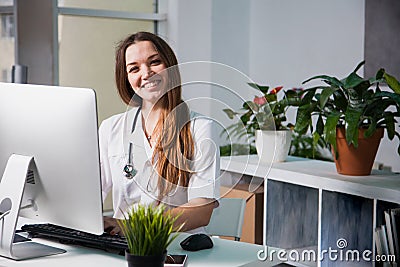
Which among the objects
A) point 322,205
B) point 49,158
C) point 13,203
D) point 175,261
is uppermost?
point 49,158

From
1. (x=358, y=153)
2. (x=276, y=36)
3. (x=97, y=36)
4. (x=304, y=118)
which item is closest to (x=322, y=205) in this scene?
(x=358, y=153)

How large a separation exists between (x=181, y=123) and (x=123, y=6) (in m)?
3.14

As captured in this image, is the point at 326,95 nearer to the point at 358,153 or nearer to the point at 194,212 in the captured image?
the point at 358,153

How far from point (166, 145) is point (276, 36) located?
112 inches

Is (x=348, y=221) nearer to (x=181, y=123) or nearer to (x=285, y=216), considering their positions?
(x=285, y=216)

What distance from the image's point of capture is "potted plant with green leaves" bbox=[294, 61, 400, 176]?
302cm

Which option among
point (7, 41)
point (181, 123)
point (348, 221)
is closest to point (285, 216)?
point (348, 221)

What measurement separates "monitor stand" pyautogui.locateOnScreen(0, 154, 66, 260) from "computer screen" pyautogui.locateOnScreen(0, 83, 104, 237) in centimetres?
4

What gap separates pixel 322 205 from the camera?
3.20 meters

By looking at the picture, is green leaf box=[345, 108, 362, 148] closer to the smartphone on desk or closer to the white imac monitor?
the smartphone on desk

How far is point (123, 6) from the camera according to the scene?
5.12 meters

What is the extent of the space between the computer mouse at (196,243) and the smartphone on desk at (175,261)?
0.40 feet

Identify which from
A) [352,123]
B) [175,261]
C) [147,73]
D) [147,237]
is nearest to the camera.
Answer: [147,237]

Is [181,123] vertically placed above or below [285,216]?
above
